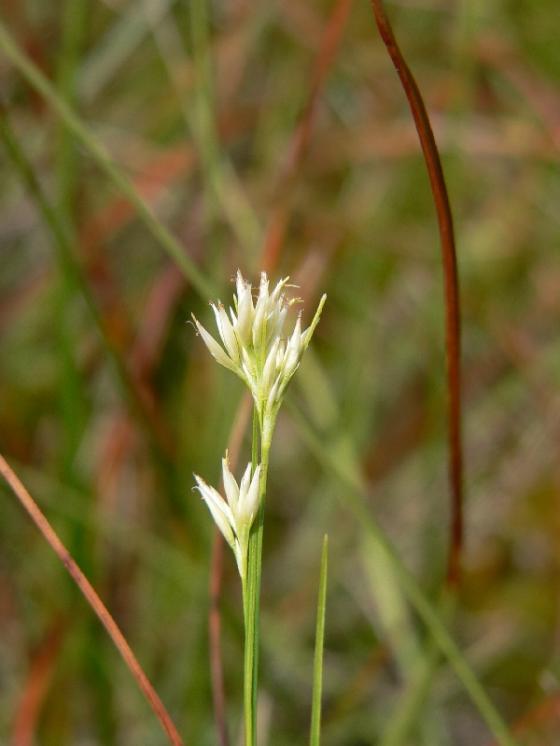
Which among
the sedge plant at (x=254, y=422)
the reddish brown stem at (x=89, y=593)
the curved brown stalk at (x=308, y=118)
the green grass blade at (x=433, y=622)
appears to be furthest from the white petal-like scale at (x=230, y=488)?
the curved brown stalk at (x=308, y=118)

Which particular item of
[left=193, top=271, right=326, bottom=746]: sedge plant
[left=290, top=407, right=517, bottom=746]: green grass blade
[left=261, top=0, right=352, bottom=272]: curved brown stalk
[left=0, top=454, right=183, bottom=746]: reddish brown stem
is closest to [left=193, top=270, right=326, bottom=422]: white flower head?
[left=193, top=271, right=326, bottom=746]: sedge plant

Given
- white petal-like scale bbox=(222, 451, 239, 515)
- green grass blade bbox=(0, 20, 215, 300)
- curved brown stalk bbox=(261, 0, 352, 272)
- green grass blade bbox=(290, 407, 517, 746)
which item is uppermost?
curved brown stalk bbox=(261, 0, 352, 272)

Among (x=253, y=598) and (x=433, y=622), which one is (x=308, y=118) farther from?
(x=253, y=598)

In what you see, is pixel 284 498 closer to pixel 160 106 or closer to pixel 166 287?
pixel 166 287

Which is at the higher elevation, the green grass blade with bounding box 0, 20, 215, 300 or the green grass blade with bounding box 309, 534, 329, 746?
the green grass blade with bounding box 0, 20, 215, 300

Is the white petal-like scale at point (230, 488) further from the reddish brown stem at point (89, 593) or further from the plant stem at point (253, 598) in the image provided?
the reddish brown stem at point (89, 593)

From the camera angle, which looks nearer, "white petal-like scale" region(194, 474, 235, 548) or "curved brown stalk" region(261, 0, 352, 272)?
"white petal-like scale" region(194, 474, 235, 548)

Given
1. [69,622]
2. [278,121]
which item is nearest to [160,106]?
[278,121]

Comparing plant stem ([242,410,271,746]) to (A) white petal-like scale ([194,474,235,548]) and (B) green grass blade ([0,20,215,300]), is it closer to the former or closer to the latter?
(A) white petal-like scale ([194,474,235,548])

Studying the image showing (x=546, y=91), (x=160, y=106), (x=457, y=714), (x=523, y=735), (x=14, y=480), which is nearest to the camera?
(x=14, y=480)
